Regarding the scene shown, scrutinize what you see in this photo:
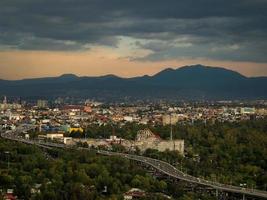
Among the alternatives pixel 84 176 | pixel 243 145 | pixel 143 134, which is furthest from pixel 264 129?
pixel 84 176

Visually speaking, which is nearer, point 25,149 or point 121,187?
point 121,187

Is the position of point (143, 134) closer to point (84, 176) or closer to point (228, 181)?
point (228, 181)

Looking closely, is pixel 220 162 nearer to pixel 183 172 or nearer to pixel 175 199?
pixel 183 172

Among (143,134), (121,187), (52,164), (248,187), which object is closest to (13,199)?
(121,187)

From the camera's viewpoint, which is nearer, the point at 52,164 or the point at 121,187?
the point at 121,187

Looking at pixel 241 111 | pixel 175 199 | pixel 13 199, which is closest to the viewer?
pixel 13 199

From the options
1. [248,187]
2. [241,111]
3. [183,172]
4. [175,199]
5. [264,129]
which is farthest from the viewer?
[241,111]

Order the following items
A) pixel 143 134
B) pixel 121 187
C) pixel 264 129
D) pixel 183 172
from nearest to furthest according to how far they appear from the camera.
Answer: pixel 121 187, pixel 183 172, pixel 143 134, pixel 264 129

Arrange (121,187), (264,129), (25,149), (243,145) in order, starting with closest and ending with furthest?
(121,187), (25,149), (243,145), (264,129)
